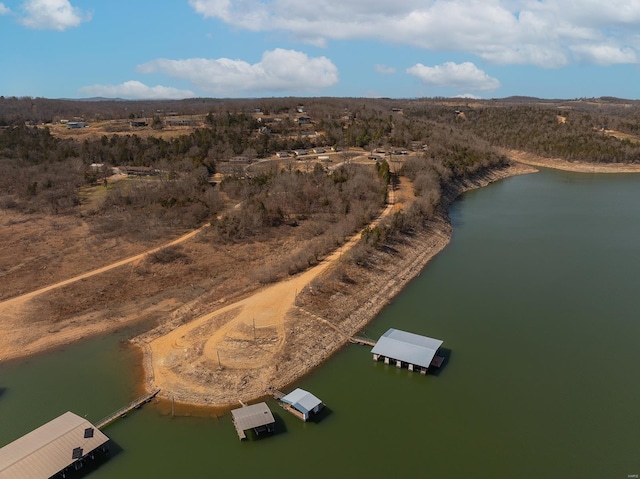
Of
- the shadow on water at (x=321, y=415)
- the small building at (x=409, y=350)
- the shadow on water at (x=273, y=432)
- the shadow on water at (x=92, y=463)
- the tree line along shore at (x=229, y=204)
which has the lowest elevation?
the shadow on water at (x=92, y=463)

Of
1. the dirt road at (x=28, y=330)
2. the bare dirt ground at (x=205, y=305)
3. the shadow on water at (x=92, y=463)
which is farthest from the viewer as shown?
the dirt road at (x=28, y=330)

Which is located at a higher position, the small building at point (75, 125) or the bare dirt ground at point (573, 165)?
the small building at point (75, 125)

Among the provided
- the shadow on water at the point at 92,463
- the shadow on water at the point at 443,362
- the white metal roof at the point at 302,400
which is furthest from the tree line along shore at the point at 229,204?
the shadow on water at the point at 92,463

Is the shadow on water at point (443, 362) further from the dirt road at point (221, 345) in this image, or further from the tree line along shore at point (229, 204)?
the dirt road at point (221, 345)

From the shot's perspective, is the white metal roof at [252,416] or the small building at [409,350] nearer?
the white metal roof at [252,416]

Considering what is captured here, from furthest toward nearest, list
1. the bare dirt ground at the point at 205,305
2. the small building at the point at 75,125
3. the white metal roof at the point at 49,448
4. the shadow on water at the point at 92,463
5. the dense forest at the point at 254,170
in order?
1. the small building at the point at 75,125
2. the dense forest at the point at 254,170
3. the bare dirt ground at the point at 205,305
4. the shadow on water at the point at 92,463
5. the white metal roof at the point at 49,448

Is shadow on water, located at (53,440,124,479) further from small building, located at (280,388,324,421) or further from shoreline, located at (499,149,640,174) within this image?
shoreline, located at (499,149,640,174)
